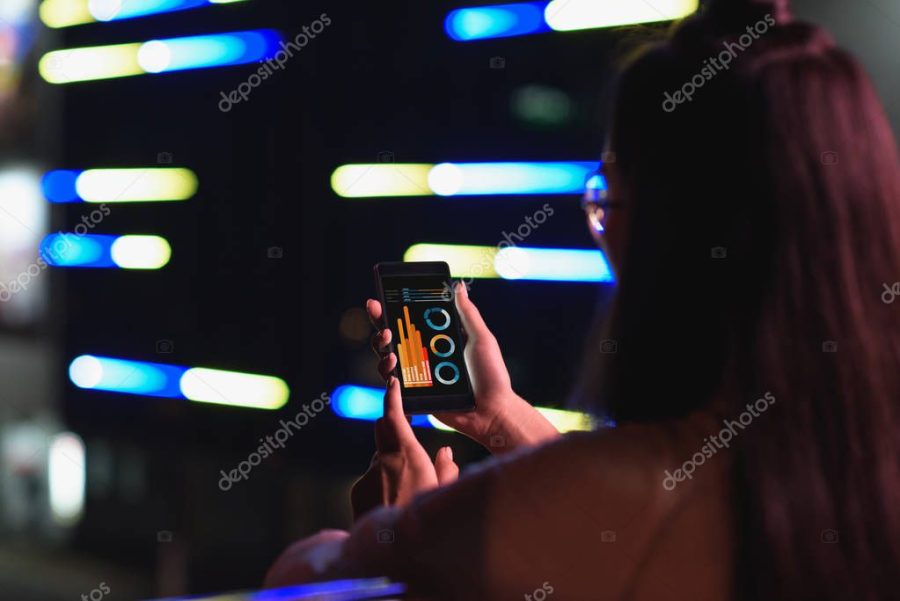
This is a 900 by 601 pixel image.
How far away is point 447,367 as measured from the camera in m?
1.30

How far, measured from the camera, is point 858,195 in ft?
2.69

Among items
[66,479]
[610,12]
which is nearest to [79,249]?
[66,479]

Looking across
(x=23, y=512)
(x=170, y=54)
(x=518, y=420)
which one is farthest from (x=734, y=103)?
(x=23, y=512)

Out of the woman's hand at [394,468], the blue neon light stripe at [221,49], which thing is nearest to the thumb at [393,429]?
the woman's hand at [394,468]

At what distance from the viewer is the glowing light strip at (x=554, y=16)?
1.66 metres

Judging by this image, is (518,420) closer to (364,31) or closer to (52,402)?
(364,31)

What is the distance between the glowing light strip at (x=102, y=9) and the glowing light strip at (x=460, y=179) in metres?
0.56

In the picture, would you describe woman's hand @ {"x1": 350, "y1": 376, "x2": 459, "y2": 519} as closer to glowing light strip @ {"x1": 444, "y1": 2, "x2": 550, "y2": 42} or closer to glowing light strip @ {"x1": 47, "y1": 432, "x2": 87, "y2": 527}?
glowing light strip @ {"x1": 444, "y1": 2, "x2": 550, "y2": 42}

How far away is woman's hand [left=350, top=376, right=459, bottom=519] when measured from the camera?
1062 millimetres

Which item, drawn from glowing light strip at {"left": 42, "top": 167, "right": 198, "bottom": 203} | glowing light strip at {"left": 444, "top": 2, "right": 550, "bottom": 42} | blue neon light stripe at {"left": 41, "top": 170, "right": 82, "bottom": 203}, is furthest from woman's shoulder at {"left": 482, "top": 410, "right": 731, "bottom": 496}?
blue neon light stripe at {"left": 41, "top": 170, "right": 82, "bottom": 203}

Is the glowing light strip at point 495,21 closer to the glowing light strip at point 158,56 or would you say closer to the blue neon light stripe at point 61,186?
the glowing light strip at point 158,56

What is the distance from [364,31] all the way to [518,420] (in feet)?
3.44

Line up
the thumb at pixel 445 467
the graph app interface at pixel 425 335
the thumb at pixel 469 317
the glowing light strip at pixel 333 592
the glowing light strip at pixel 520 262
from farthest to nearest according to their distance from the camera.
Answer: the glowing light strip at pixel 520 262 < the thumb at pixel 469 317 < the graph app interface at pixel 425 335 < the thumb at pixel 445 467 < the glowing light strip at pixel 333 592

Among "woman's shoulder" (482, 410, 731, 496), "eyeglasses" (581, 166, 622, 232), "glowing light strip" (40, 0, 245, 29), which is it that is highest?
"glowing light strip" (40, 0, 245, 29)
